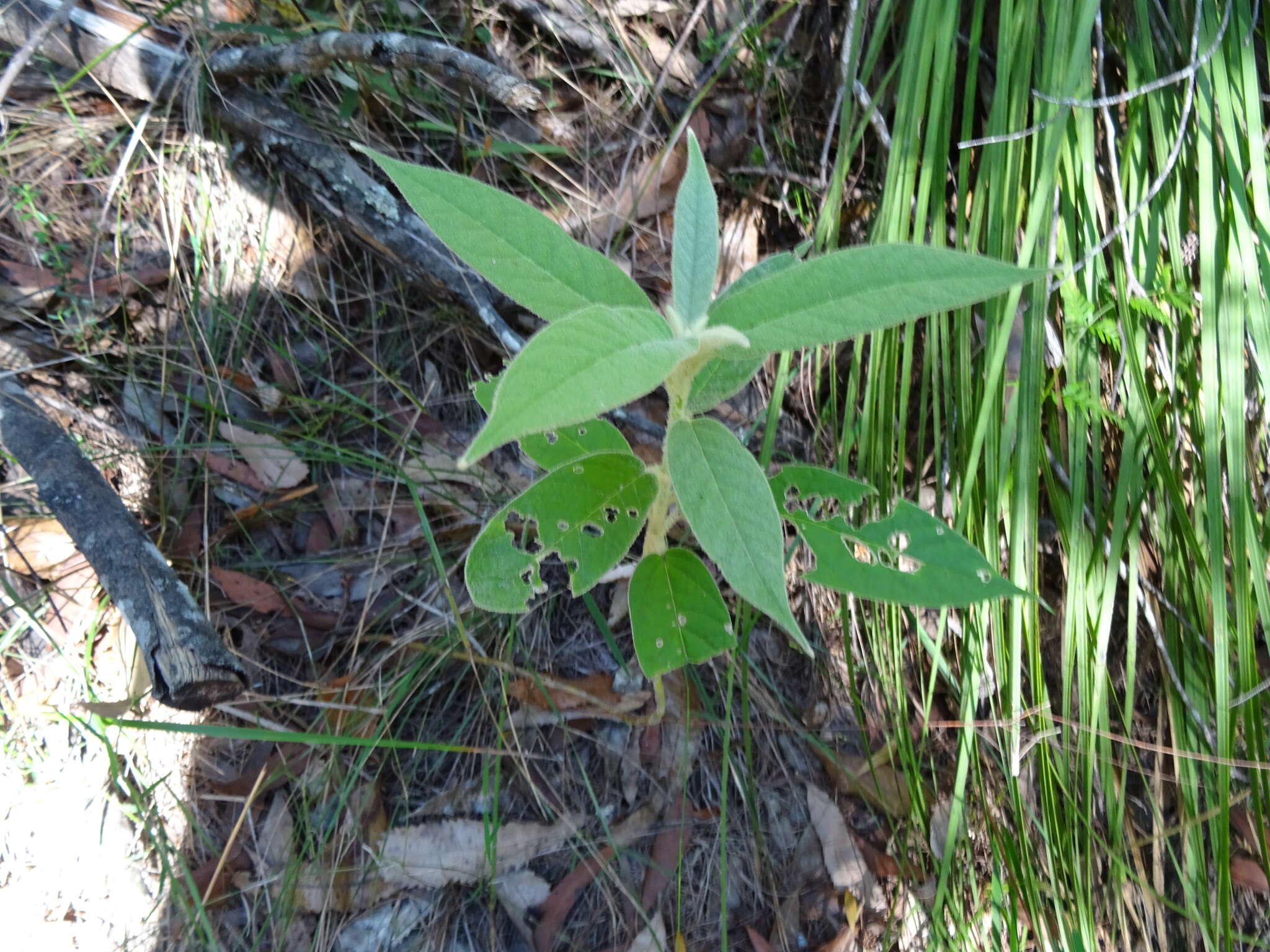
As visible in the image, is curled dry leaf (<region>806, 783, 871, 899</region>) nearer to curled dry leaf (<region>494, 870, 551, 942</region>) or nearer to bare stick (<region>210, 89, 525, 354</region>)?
curled dry leaf (<region>494, 870, 551, 942</region>)

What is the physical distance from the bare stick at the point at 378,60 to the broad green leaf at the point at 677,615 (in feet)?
2.40

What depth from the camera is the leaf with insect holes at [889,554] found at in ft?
3.11

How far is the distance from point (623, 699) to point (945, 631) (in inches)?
23.4

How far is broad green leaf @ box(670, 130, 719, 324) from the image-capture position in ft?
2.75

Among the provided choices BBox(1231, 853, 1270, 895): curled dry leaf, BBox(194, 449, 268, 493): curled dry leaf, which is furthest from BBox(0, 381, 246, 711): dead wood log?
BBox(1231, 853, 1270, 895): curled dry leaf

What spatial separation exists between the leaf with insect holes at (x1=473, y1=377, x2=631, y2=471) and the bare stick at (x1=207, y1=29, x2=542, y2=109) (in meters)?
0.45

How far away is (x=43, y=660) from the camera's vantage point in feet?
4.80

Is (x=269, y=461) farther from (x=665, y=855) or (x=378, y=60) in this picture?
(x=665, y=855)

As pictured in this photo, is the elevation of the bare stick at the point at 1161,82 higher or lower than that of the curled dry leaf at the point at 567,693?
higher

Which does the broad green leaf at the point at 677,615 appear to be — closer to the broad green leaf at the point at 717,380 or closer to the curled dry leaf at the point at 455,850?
the broad green leaf at the point at 717,380

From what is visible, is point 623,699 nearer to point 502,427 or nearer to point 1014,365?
point 1014,365

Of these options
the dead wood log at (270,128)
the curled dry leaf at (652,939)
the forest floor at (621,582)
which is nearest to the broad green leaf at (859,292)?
the forest floor at (621,582)

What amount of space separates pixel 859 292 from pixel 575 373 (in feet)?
0.87

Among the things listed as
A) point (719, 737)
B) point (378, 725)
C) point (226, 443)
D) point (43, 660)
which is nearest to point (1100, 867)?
point (719, 737)
